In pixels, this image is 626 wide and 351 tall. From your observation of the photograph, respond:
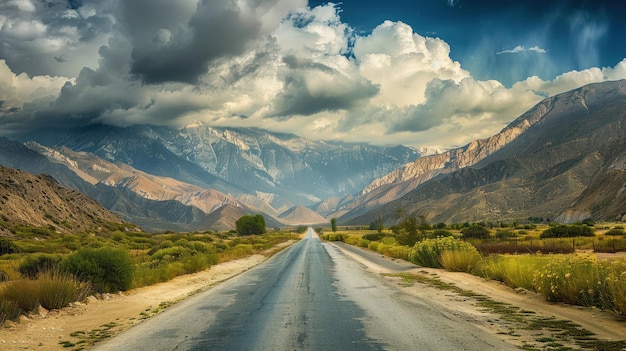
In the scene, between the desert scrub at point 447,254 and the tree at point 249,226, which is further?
the tree at point 249,226

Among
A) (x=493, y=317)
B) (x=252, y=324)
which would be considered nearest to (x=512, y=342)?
(x=493, y=317)

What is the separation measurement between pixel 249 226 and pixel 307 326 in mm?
178109

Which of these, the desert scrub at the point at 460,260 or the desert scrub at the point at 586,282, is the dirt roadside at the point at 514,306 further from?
the desert scrub at the point at 460,260

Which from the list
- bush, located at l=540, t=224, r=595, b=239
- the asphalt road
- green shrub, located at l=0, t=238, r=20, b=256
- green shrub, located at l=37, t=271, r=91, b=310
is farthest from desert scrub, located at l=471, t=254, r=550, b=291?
green shrub, located at l=0, t=238, r=20, b=256

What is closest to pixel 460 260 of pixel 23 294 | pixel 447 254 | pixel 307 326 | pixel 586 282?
pixel 447 254

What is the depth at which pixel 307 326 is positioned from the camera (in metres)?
12.1

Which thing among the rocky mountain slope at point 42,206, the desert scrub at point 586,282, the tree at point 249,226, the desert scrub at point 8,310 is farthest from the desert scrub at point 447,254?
the tree at point 249,226

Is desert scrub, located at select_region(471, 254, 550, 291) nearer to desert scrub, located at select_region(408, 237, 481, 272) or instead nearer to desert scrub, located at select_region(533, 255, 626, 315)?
desert scrub, located at select_region(533, 255, 626, 315)

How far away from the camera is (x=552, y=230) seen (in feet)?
227

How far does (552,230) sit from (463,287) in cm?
5551

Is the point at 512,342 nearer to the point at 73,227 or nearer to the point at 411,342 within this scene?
the point at 411,342

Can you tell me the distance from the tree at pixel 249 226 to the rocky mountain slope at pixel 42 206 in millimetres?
53190

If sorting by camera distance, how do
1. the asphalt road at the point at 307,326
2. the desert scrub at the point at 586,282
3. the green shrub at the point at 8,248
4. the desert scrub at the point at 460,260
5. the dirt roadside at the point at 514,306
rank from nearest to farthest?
the asphalt road at the point at 307,326
the dirt roadside at the point at 514,306
the desert scrub at the point at 586,282
the desert scrub at the point at 460,260
the green shrub at the point at 8,248

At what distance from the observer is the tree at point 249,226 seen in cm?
18725
